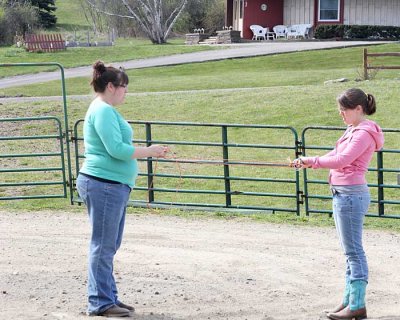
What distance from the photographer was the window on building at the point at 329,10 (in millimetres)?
43094

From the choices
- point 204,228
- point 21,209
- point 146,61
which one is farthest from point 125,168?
point 146,61

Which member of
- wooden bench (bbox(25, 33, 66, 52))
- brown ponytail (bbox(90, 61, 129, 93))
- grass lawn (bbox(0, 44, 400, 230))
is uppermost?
wooden bench (bbox(25, 33, 66, 52))

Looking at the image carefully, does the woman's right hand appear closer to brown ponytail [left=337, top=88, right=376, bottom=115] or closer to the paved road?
brown ponytail [left=337, top=88, right=376, bottom=115]

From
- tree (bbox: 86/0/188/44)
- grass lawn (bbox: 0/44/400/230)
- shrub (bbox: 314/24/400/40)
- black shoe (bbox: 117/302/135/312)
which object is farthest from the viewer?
tree (bbox: 86/0/188/44)

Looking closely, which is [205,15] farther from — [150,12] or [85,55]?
[85,55]

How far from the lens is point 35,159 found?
56.9 ft

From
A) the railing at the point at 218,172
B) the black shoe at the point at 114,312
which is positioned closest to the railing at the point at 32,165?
the railing at the point at 218,172

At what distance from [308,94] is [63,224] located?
12.3 meters

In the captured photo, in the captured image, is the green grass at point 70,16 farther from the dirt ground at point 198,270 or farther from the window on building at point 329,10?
the dirt ground at point 198,270

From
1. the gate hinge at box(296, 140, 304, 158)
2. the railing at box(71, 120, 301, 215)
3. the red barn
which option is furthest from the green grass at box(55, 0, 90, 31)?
the gate hinge at box(296, 140, 304, 158)

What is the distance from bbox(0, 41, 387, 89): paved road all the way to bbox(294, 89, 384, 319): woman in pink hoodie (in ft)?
76.9

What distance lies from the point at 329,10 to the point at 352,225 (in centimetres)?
3794

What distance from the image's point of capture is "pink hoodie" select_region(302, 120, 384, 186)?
6336 mm

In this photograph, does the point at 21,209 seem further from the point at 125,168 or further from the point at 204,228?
the point at 125,168
